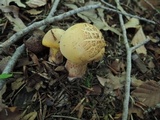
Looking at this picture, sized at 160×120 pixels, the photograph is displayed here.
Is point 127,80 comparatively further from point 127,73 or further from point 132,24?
point 132,24

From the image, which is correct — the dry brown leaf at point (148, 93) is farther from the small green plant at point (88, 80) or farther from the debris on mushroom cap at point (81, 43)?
the debris on mushroom cap at point (81, 43)

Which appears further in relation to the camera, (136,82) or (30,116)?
(136,82)

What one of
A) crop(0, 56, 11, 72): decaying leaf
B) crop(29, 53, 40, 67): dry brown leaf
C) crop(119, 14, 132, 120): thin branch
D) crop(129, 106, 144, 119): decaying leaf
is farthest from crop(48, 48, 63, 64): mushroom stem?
crop(129, 106, 144, 119): decaying leaf

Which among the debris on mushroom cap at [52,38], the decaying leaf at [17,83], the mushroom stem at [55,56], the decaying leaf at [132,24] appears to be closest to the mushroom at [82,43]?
the debris on mushroom cap at [52,38]

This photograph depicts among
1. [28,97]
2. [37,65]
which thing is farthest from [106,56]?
[28,97]

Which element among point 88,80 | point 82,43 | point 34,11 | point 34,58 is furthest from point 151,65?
point 34,11
